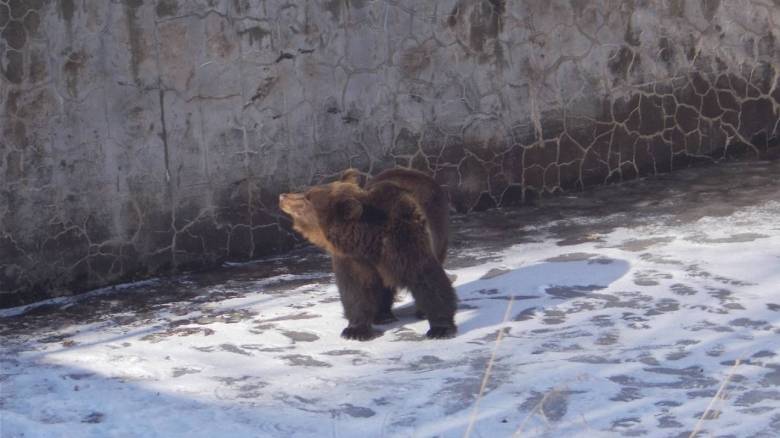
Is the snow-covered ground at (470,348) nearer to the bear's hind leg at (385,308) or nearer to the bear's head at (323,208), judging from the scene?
the bear's hind leg at (385,308)

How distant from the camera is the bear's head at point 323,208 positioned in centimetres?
644

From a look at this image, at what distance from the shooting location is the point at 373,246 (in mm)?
6461

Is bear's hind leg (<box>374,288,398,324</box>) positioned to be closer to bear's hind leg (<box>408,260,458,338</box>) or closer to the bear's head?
bear's hind leg (<box>408,260,458,338</box>)

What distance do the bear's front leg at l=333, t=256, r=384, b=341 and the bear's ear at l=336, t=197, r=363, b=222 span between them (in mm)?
240

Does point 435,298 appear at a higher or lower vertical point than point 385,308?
higher

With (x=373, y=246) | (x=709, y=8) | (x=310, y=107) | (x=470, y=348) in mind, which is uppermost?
(x=709, y=8)

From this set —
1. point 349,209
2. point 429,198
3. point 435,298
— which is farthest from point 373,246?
point 429,198

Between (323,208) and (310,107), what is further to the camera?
(310,107)

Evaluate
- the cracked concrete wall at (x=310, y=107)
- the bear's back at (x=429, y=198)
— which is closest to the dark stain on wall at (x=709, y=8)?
the cracked concrete wall at (x=310, y=107)

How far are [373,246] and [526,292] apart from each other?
1288mm

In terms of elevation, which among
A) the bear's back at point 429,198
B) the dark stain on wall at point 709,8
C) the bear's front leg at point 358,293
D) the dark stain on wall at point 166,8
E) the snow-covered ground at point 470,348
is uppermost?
the dark stain on wall at point 166,8

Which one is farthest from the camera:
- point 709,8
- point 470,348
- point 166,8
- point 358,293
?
point 709,8

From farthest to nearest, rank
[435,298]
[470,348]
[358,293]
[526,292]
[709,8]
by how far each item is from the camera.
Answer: [709,8], [526,292], [358,293], [435,298], [470,348]

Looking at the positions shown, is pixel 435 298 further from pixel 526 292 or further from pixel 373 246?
pixel 526 292
